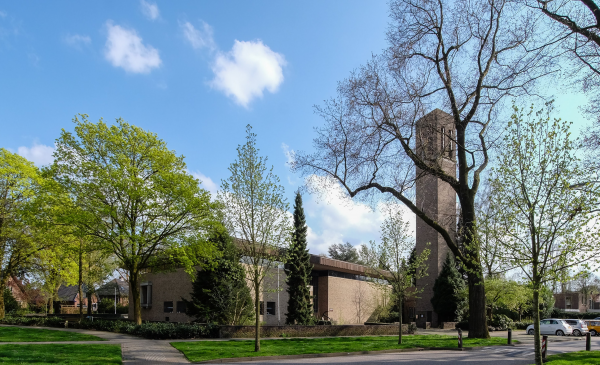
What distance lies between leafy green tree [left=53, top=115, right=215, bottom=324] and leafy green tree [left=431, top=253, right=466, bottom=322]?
28.1m

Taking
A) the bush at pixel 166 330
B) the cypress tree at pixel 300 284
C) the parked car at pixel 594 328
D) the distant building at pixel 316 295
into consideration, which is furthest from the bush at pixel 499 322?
the bush at pixel 166 330

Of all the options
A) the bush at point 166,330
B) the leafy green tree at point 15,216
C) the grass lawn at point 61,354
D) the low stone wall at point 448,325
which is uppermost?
the leafy green tree at point 15,216

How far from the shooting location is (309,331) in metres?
28.0

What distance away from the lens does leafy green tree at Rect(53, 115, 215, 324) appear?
84.5ft

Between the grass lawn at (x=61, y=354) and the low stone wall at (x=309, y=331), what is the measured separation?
775cm

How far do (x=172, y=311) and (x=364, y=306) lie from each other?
18.7 metres

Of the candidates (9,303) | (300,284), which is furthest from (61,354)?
(9,303)

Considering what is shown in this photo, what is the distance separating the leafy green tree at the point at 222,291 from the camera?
2744 cm

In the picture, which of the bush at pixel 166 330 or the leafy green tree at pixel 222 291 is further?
the leafy green tree at pixel 222 291

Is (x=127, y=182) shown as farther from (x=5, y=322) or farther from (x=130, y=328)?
(x=5, y=322)

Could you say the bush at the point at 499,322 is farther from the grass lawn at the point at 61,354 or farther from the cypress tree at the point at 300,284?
the grass lawn at the point at 61,354

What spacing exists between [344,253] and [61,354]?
235 feet

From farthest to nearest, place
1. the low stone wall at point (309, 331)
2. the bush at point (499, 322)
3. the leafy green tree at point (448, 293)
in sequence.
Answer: the leafy green tree at point (448, 293), the bush at point (499, 322), the low stone wall at point (309, 331)

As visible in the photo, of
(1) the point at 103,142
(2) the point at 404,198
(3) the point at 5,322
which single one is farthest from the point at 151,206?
(3) the point at 5,322
